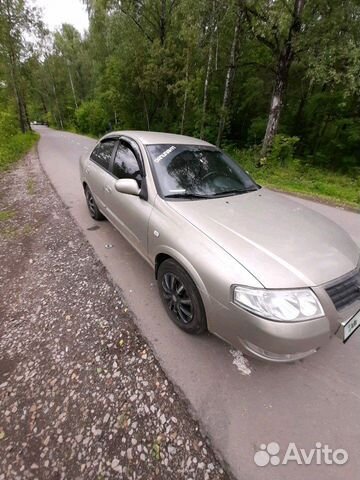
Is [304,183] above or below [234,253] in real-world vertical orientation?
below

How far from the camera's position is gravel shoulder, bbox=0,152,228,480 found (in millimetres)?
1350

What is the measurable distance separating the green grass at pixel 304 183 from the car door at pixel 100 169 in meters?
4.97

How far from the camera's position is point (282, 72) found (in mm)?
7652

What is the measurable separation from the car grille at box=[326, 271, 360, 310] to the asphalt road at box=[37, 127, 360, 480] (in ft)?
2.19

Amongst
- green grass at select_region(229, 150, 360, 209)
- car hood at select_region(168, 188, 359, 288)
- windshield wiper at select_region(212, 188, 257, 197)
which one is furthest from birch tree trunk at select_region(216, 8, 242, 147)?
car hood at select_region(168, 188, 359, 288)

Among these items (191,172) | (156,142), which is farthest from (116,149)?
(191,172)

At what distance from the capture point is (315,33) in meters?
6.75

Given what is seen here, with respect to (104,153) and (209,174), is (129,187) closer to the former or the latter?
(209,174)

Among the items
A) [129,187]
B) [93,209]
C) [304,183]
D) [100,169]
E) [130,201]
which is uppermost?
[129,187]

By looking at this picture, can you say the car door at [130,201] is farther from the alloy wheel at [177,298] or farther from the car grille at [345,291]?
the car grille at [345,291]

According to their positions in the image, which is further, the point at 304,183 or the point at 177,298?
the point at 304,183

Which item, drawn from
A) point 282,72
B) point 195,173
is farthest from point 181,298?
point 282,72

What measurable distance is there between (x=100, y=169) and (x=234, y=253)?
113 inches

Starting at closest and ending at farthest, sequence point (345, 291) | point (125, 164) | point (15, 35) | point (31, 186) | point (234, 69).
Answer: point (345, 291), point (125, 164), point (31, 186), point (234, 69), point (15, 35)
